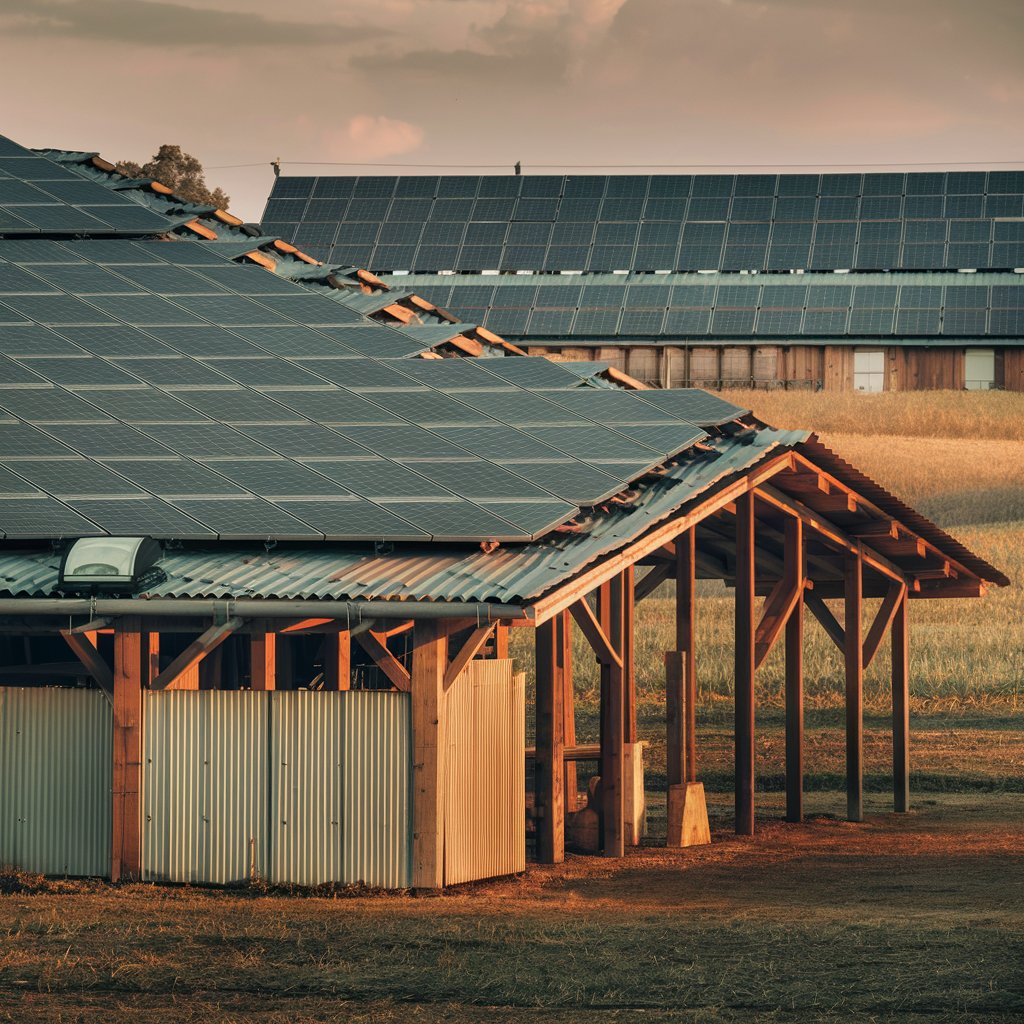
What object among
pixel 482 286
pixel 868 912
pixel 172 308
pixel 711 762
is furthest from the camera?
pixel 482 286

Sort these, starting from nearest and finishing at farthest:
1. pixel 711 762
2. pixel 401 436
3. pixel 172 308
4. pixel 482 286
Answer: pixel 401 436 < pixel 172 308 < pixel 711 762 < pixel 482 286

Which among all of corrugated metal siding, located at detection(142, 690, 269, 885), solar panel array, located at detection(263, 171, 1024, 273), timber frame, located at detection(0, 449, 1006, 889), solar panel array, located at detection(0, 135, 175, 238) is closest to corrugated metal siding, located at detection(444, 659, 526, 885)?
timber frame, located at detection(0, 449, 1006, 889)

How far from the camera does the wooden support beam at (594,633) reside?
72.8ft

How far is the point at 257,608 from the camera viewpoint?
63.9 feet

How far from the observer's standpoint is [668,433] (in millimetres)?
23656

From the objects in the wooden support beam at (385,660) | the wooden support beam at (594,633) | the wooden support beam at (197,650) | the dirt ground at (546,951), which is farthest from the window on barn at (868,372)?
the wooden support beam at (197,650)

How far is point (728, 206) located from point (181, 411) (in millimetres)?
62550

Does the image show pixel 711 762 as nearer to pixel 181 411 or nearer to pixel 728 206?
pixel 181 411

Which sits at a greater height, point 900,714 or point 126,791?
point 900,714

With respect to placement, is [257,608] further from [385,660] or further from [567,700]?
[567,700]

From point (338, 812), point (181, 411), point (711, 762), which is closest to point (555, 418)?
point (181, 411)

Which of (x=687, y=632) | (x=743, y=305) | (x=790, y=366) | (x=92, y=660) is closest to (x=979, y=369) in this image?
(x=790, y=366)

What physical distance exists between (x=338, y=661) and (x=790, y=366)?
184 ft

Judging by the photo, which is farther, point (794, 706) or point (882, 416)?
point (882, 416)
